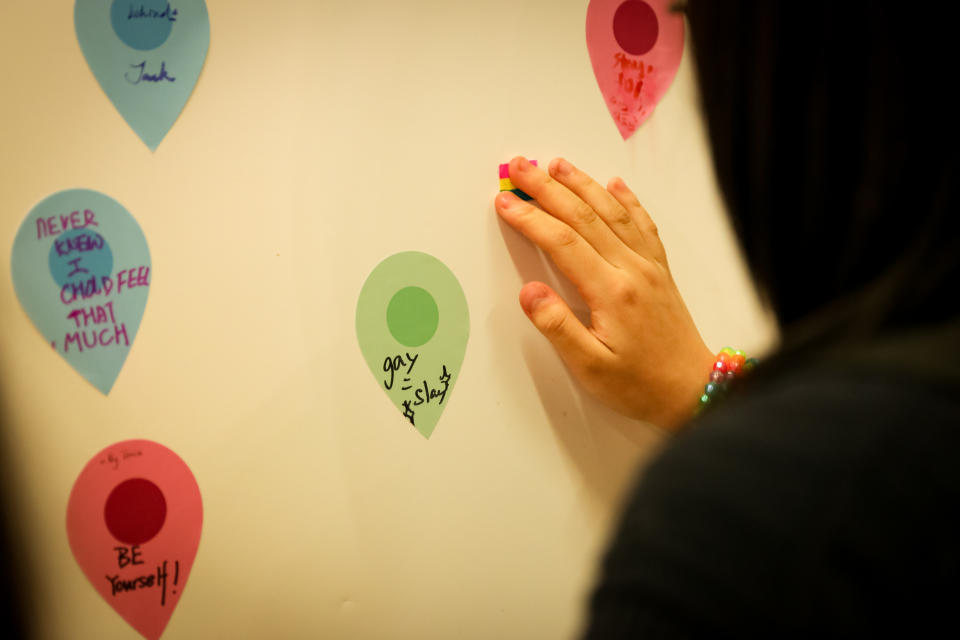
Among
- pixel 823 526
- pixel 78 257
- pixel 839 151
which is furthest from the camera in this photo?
pixel 78 257

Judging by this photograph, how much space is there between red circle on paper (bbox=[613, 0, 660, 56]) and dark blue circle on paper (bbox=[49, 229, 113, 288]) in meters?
0.67

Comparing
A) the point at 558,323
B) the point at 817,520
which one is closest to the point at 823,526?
the point at 817,520

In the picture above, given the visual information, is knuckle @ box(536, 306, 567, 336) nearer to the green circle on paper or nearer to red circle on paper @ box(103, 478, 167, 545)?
the green circle on paper

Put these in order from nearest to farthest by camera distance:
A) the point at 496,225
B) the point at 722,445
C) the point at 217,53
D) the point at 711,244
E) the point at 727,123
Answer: the point at 722,445
the point at 727,123
the point at 217,53
the point at 496,225
the point at 711,244

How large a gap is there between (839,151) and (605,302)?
374 mm

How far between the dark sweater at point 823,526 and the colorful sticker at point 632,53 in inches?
24.5

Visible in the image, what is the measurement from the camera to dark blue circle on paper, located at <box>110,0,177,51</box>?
61 cm

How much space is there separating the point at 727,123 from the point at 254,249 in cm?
48

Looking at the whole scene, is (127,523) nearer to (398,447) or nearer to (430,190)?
(398,447)

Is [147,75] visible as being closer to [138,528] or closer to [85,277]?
[85,277]

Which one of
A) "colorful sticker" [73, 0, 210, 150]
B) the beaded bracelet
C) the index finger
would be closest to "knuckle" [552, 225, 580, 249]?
the index finger

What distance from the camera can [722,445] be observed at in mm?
308

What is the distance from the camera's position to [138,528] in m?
0.65

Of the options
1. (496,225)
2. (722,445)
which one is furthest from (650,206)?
(722,445)
